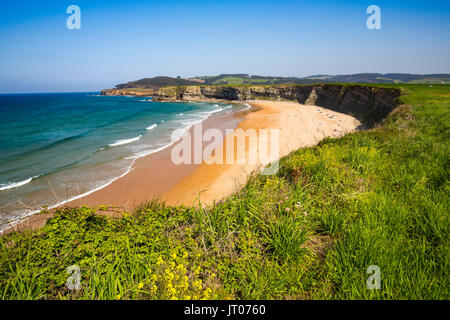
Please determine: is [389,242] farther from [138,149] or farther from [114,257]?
[138,149]

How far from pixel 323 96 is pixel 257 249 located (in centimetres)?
6391

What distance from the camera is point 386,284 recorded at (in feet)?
8.38

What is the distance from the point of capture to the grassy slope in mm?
2701

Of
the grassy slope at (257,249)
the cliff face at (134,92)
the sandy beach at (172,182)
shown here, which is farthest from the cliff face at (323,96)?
the cliff face at (134,92)

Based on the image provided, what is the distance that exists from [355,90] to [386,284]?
49.1 m

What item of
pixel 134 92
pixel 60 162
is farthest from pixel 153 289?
pixel 134 92

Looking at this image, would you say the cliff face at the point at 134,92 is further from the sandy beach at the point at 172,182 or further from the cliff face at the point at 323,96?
the sandy beach at the point at 172,182

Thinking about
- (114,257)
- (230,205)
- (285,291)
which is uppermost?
(230,205)

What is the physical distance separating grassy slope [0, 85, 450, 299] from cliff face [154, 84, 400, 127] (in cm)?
2534

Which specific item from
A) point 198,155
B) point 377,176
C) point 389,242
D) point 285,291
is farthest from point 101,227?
point 198,155

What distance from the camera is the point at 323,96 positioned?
5734cm

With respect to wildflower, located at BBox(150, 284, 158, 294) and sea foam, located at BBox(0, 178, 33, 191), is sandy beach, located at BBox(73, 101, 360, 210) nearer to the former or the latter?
sea foam, located at BBox(0, 178, 33, 191)
